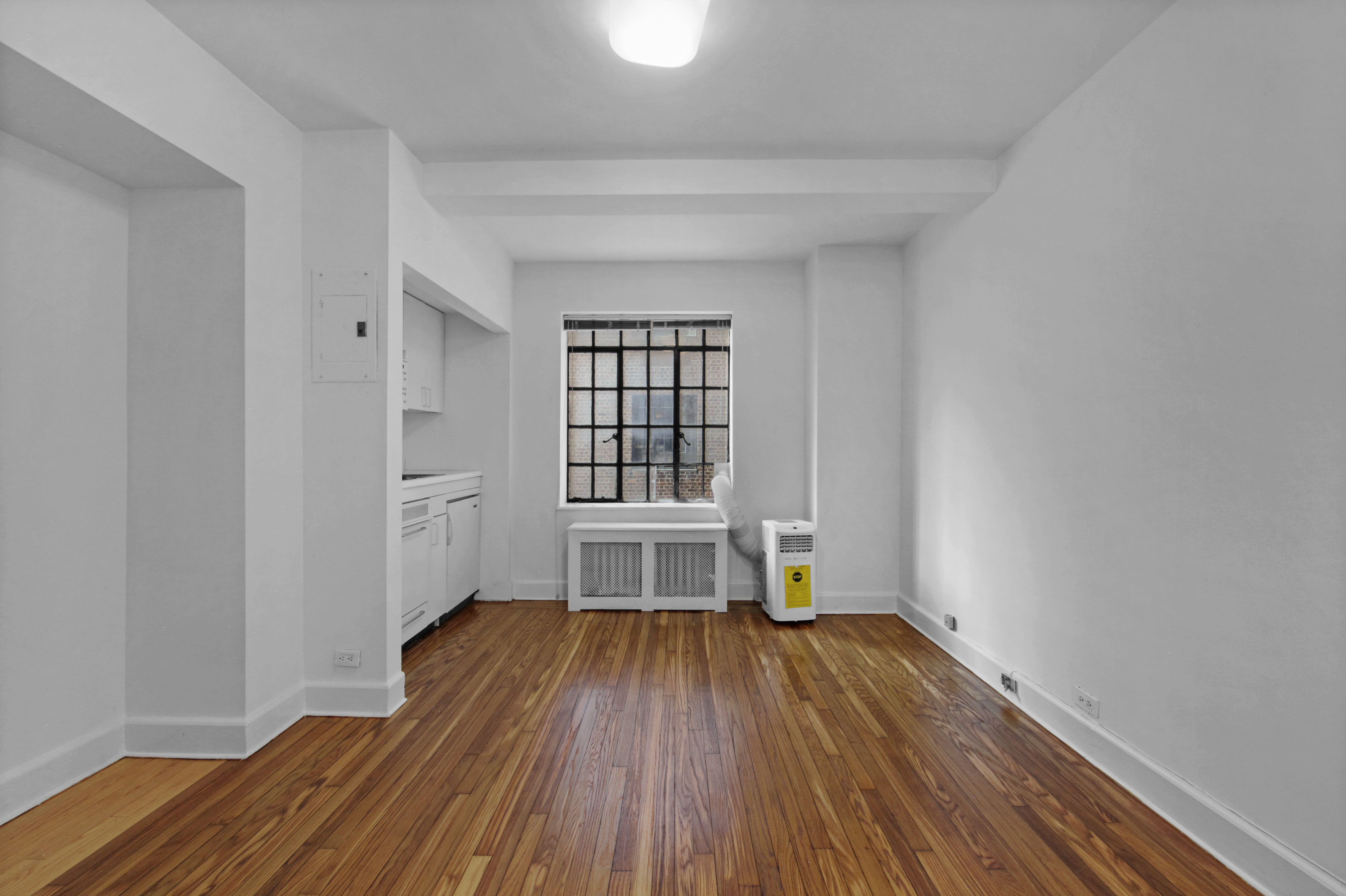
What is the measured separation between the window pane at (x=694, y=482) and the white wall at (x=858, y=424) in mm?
1043

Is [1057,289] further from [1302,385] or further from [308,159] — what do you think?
[308,159]

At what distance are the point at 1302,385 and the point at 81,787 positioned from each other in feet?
13.3

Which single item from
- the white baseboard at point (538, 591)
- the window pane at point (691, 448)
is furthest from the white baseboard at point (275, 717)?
the window pane at point (691, 448)

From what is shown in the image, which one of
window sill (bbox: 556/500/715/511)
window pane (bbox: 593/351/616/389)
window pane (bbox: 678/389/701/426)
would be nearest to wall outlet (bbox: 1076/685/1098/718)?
window sill (bbox: 556/500/715/511)

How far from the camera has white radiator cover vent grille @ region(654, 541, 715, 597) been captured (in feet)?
14.7

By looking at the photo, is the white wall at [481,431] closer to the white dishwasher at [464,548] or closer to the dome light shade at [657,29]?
the white dishwasher at [464,548]

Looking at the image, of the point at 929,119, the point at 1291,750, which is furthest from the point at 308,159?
the point at 1291,750

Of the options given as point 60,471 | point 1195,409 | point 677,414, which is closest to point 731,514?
point 677,414

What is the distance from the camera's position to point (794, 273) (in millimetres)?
4828

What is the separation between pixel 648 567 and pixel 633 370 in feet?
5.59

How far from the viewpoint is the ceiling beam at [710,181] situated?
3.09 m

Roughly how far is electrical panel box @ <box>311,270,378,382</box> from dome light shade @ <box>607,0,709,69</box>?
1.54 m

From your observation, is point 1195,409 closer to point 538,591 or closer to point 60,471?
point 60,471

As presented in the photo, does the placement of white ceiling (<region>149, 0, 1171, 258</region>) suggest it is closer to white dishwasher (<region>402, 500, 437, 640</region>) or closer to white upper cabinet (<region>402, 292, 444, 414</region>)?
white upper cabinet (<region>402, 292, 444, 414</region>)
